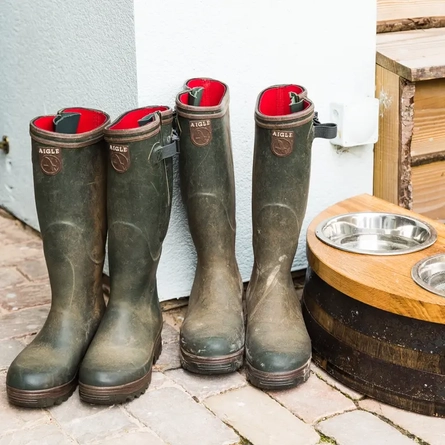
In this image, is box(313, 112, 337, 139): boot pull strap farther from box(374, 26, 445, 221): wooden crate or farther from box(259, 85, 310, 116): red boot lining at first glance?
box(374, 26, 445, 221): wooden crate

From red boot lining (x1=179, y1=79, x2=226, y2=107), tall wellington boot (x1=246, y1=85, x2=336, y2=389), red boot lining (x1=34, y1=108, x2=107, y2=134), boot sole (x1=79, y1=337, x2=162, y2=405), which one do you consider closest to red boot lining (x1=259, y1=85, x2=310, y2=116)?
tall wellington boot (x1=246, y1=85, x2=336, y2=389)

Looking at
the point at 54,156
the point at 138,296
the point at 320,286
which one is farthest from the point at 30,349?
the point at 320,286

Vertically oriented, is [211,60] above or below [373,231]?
above

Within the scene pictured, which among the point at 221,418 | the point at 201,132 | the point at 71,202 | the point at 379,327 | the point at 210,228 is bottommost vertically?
the point at 221,418

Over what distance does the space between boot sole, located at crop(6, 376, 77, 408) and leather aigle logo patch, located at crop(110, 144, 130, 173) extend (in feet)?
1.50

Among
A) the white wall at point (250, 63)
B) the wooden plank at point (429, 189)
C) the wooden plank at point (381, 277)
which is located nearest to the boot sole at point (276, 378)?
the wooden plank at point (381, 277)

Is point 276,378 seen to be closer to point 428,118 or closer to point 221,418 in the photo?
point 221,418

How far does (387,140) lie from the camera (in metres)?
2.37

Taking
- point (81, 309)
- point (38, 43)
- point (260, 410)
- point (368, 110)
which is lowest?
point (260, 410)

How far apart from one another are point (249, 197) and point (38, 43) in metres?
0.77

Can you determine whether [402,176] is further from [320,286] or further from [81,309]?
[81,309]

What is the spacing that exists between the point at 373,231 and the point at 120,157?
2.33ft

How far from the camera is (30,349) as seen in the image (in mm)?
1802

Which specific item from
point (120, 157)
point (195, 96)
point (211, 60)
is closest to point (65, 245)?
point (120, 157)
